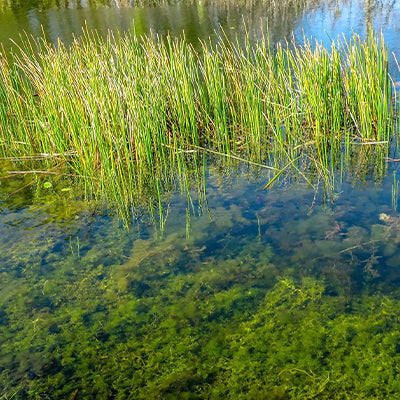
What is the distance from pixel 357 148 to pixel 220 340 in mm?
2018

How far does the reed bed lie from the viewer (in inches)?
110

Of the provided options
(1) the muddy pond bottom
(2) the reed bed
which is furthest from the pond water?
(2) the reed bed

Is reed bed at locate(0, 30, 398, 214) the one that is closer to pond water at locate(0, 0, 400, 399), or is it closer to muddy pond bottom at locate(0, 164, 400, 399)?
pond water at locate(0, 0, 400, 399)

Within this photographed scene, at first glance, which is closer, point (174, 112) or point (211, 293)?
point (211, 293)

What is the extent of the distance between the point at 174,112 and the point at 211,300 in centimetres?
176

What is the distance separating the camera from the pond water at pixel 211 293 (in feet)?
4.94

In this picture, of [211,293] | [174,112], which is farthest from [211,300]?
[174,112]

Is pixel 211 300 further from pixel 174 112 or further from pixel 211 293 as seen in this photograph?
pixel 174 112

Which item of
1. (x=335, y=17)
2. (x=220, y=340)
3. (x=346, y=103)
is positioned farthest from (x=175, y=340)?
(x=335, y=17)

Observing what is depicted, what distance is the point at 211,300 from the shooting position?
186 centimetres

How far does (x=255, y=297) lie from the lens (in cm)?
185

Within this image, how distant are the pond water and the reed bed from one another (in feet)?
0.77

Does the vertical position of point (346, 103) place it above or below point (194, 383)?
above

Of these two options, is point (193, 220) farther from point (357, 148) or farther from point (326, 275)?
point (357, 148)
